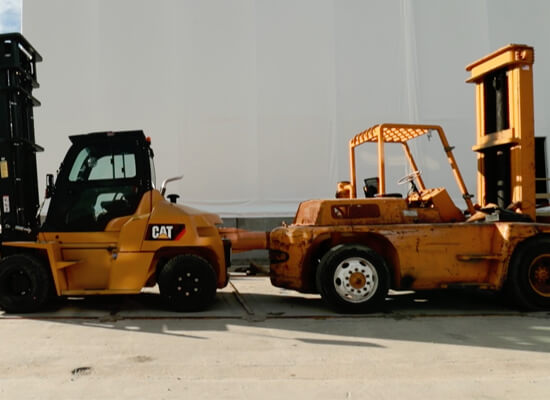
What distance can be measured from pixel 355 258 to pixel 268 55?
26.6 feet

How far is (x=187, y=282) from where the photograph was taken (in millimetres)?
7004

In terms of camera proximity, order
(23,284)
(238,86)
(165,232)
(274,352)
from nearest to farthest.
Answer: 1. (274,352)
2. (23,284)
3. (165,232)
4. (238,86)

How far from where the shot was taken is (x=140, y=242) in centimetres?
700

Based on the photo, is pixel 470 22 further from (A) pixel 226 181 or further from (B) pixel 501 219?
(B) pixel 501 219

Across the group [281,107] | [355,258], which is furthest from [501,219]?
[281,107]

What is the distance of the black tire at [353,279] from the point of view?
6.93 metres

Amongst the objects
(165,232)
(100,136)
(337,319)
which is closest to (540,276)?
(337,319)

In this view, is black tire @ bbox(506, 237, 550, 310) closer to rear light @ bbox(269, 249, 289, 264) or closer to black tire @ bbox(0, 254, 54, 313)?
rear light @ bbox(269, 249, 289, 264)

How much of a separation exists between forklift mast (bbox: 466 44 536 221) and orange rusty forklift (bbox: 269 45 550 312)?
14mm

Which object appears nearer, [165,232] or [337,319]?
[337,319]

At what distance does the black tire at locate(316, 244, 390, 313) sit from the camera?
693 centimetres

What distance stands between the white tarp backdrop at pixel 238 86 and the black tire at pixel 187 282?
6723 millimetres

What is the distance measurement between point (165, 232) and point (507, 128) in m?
4.73

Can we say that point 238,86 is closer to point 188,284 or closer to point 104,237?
point 104,237
